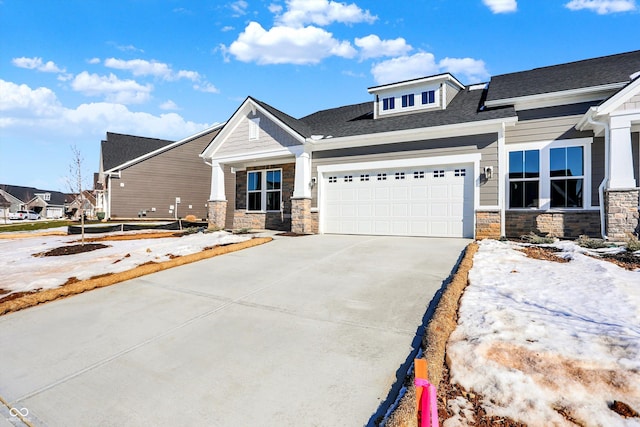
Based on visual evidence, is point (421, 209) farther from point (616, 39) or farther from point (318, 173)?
point (616, 39)

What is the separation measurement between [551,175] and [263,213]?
36.6 ft

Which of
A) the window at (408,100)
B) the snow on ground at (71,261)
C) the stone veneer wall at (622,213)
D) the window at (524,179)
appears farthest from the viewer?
the window at (408,100)

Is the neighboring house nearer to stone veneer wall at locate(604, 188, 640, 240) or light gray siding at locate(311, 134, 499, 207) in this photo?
light gray siding at locate(311, 134, 499, 207)

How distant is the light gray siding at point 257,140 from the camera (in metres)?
13.2

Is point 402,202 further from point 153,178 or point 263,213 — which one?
point 153,178

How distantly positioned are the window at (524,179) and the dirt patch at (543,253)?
2735 millimetres

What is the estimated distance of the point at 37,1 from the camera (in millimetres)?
10961

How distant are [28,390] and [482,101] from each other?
44.3 ft

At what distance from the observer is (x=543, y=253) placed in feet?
23.1

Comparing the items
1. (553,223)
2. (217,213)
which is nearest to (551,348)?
(553,223)

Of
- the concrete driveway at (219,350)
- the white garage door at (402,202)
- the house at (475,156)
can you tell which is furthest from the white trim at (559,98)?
the concrete driveway at (219,350)

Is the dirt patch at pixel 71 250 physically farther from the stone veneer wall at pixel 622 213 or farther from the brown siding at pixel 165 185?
A: the brown siding at pixel 165 185

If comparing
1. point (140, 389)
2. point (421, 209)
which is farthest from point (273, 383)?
point (421, 209)

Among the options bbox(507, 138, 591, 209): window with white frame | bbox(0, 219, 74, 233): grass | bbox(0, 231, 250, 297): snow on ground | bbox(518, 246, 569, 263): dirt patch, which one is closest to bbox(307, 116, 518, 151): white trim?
bbox(507, 138, 591, 209): window with white frame
